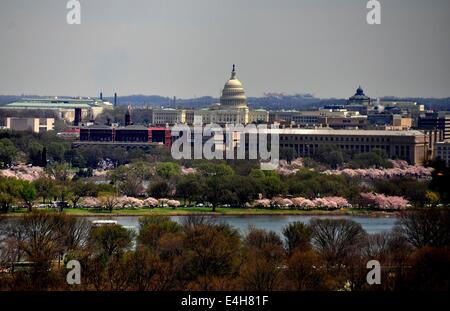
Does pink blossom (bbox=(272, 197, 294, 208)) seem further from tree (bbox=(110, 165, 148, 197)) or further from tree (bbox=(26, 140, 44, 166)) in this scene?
tree (bbox=(26, 140, 44, 166))

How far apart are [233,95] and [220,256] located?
81.4m

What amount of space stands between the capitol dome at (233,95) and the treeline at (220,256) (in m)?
73.1

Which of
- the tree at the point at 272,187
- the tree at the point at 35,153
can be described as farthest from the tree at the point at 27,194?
the tree at the point at 35,153

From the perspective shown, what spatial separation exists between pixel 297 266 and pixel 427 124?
67647 millimetres

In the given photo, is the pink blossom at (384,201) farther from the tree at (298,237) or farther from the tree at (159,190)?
the tree at (298,237)

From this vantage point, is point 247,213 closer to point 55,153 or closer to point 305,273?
point 305,273

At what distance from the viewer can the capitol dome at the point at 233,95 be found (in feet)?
344

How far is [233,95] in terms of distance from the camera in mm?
105438

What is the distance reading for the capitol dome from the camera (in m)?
105

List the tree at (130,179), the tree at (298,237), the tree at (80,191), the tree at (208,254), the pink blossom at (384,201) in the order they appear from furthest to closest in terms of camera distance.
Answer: the tree at (130,179)
the pink blossom at (384,201)
the tree at (80,191)
the tree at (298,237)
the tree at (208,254)

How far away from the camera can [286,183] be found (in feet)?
162
